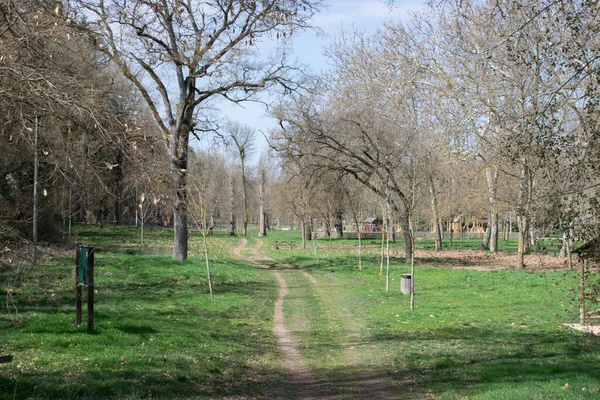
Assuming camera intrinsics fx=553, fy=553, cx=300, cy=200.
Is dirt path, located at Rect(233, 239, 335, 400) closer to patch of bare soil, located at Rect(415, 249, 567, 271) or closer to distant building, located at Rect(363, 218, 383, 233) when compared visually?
patch of bare soil, located at Rect(415, 249, 567, 271)

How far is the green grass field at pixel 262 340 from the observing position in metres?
7.12

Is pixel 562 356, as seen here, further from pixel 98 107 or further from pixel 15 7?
pixel 15 7

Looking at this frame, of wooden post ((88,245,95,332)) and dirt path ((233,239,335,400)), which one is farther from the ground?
wooden post ((88,245,95,332))

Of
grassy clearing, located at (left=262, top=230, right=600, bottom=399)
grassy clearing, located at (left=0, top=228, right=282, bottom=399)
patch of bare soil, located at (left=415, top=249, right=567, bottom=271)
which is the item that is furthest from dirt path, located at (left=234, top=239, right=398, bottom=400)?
patch of bare soil, located at (left=415, top=249, right=567, bottom=271)

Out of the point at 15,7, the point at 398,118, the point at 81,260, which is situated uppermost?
the point at 398,118

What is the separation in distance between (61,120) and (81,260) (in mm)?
3081

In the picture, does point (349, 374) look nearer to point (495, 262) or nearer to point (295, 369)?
point (295, 369)

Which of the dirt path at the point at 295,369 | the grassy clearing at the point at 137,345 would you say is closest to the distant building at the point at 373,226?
the grassy clearing at the point at 137,345

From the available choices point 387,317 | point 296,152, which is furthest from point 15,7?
point 296,152

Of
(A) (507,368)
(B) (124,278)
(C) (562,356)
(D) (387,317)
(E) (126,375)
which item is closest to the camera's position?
(E) (126,375)

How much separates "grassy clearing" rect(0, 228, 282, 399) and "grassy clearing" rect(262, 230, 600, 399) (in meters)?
1.22

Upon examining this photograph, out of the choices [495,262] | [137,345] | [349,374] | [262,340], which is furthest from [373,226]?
[137,345]

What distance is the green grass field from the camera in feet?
23.4

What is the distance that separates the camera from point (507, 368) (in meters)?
8.49
